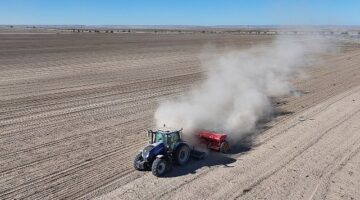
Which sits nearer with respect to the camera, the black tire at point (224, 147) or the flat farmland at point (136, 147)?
the flat farmland at point (136, 147)

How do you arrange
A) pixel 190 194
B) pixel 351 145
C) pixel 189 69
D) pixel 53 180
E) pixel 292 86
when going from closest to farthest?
pixel 190 194
pixel 53 180
pixel 351 145
pixel 292 86
pixel 189 69

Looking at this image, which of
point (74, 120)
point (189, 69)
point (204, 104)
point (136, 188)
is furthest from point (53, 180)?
point (189, 69)

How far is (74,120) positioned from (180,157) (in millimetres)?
7732

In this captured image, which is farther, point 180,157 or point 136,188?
point 180,157

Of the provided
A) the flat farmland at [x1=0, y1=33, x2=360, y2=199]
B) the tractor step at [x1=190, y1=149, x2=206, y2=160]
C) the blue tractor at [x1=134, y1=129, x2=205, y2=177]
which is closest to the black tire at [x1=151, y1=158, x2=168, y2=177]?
the blue tractor at [x1=134, y1=129, x2=205, y2=177]

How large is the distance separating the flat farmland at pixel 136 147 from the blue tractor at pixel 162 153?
28cm

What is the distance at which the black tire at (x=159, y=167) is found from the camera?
1272 centimetres

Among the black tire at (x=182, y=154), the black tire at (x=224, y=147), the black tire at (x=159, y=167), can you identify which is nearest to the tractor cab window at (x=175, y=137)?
the black tire at (x=182, y=154)

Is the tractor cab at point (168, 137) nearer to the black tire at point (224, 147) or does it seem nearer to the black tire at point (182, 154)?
the black tire at point (182, 154)

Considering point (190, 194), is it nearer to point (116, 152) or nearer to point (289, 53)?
point (116, 152)

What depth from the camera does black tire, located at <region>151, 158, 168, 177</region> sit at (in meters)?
12.7

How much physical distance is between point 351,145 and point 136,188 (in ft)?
29.2

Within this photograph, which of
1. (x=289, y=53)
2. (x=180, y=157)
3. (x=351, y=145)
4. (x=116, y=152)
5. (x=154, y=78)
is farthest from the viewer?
(x=289, y=53)

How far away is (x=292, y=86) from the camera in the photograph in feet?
96.6
